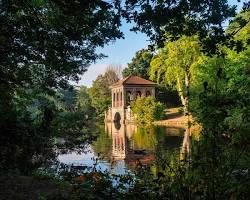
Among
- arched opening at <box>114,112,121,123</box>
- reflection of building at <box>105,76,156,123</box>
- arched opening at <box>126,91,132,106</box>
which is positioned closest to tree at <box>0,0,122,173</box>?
reflection of building at <box>105,76,156,123</box>

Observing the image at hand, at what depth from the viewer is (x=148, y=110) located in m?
48.9

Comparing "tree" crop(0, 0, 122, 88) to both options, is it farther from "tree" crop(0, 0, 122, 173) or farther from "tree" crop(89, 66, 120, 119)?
"tree" crop(89, 66, 120, 119)

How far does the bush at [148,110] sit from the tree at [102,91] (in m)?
21.5

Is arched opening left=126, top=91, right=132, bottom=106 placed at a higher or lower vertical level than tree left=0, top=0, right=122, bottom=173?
higher

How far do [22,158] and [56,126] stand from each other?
98 centimetres

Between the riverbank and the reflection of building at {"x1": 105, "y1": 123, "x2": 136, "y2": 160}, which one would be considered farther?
the reflection of building at {"x1": 105, "y1": 123, "x2": 136, "y2": 160}

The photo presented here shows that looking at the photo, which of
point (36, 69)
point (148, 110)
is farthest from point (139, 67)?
point (36, 69)

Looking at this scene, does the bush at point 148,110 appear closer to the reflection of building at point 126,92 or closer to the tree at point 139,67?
the reflection of building at point 126,92

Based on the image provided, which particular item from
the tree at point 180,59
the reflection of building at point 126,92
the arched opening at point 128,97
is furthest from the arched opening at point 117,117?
the tree at point 180,59

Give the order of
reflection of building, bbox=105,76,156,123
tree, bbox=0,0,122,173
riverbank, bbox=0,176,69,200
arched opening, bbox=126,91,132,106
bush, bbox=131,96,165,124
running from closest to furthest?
riverbank, bbox=0,176,69,200 < tree, bbox=0,0,122,173 < bush, bbox=131,96,165,124 < reflection of building, bbox=105,76,156,123 < arched opening, bbox=126,91,132,106

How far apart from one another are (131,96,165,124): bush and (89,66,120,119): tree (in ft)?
70.4

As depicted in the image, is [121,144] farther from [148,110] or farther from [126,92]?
[126,92]

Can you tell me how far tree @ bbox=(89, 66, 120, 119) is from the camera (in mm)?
72188

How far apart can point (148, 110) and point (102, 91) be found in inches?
1060
